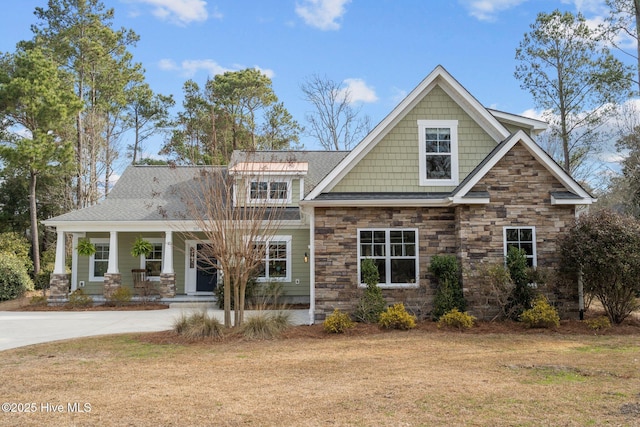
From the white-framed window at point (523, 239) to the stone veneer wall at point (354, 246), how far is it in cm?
130

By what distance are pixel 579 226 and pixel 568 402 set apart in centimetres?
709

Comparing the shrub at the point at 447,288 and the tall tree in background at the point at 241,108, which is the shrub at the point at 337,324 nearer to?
the shrub at the point at 447,288

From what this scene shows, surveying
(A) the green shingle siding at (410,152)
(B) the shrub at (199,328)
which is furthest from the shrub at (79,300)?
(A) the green shingle siding at (410,152)

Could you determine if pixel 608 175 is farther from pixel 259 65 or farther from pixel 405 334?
pixel 259 65

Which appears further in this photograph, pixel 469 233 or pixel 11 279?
pixel 11 279

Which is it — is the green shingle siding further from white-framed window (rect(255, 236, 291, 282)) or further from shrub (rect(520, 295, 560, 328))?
white-framed window (rect(255, 236, 291, 282))

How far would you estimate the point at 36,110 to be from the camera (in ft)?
74.1

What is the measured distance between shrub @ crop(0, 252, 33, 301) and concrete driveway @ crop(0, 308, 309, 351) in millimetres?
4647

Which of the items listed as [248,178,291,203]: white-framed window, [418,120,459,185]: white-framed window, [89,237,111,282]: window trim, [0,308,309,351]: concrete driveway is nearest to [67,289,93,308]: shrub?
[0,308,309,351]: concrete driveway

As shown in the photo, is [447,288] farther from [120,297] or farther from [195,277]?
[120,297]

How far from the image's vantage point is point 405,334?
428 inches

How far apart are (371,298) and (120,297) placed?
962 centimetres

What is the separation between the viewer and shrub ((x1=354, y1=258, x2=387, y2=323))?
12094 millimetres

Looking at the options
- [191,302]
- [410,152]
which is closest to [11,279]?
[191,302]
